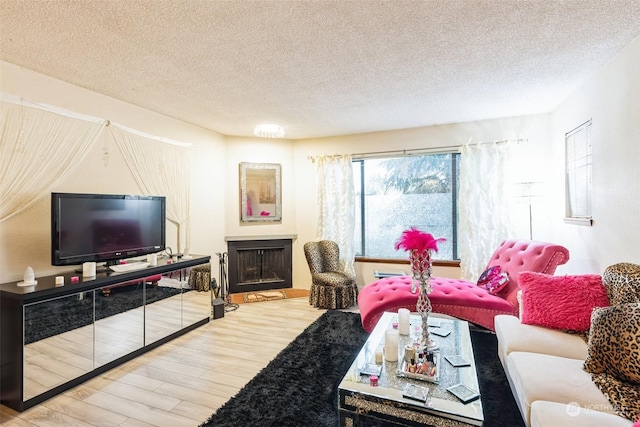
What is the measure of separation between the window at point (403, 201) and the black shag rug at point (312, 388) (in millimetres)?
1728

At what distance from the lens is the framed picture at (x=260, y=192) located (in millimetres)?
4773

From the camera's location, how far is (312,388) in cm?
214

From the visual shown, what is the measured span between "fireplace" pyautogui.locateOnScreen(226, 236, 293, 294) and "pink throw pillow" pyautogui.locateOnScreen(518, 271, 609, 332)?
11.3ft

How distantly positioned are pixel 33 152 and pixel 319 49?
2.46 metres

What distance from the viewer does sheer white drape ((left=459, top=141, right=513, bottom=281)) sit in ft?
12.7

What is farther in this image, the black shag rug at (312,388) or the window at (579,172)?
the window at (579,172)

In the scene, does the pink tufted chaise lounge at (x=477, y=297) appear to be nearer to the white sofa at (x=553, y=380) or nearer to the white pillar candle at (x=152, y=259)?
the white sofa at (x=553, y=380)

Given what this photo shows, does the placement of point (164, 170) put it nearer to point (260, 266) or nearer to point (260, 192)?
point (260, 192)

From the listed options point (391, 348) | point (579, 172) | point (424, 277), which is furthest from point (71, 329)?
point (579, 172)

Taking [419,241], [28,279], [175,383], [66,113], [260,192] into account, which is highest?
[66,113]

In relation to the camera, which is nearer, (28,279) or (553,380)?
(553,380)

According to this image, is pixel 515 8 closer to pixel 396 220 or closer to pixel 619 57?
pixel 619 57

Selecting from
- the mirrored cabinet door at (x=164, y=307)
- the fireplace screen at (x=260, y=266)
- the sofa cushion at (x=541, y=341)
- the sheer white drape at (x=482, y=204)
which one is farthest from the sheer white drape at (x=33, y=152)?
the sheer white drape at (x=482, y=204)

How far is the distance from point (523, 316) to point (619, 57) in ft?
6.89
